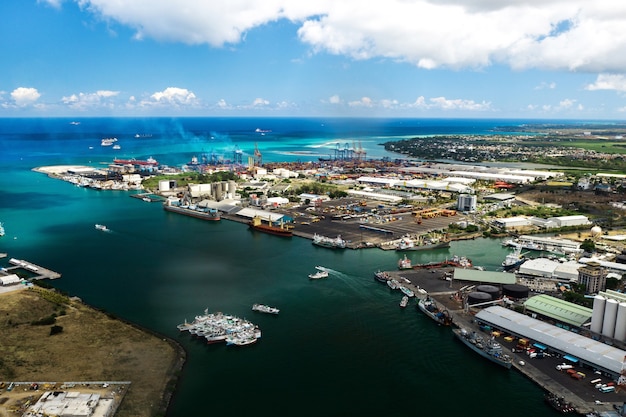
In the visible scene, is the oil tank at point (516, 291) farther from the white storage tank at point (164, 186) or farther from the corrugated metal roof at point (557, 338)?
the white storage tank at point (164, 186)

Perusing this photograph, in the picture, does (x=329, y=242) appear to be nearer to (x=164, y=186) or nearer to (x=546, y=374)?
(x=546, y=374)

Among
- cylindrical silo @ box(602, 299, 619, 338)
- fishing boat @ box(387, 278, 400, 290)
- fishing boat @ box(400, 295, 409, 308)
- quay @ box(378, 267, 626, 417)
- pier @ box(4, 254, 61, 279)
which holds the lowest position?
quay @ box(378, 267, 626, 417)

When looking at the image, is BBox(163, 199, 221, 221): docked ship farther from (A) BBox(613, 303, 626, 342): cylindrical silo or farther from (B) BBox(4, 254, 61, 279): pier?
(A) BBox(613, 303, 626, 342): cylindrical silo

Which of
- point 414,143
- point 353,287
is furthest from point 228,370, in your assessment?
point 414,143

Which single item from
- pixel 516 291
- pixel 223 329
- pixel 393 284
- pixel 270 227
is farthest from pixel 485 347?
pixel 270 227

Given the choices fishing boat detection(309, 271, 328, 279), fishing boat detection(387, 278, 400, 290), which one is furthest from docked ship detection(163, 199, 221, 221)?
fishing boat detection(387, 278, 400, 290)

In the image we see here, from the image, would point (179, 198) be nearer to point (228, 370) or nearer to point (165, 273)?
point (165, 273)
